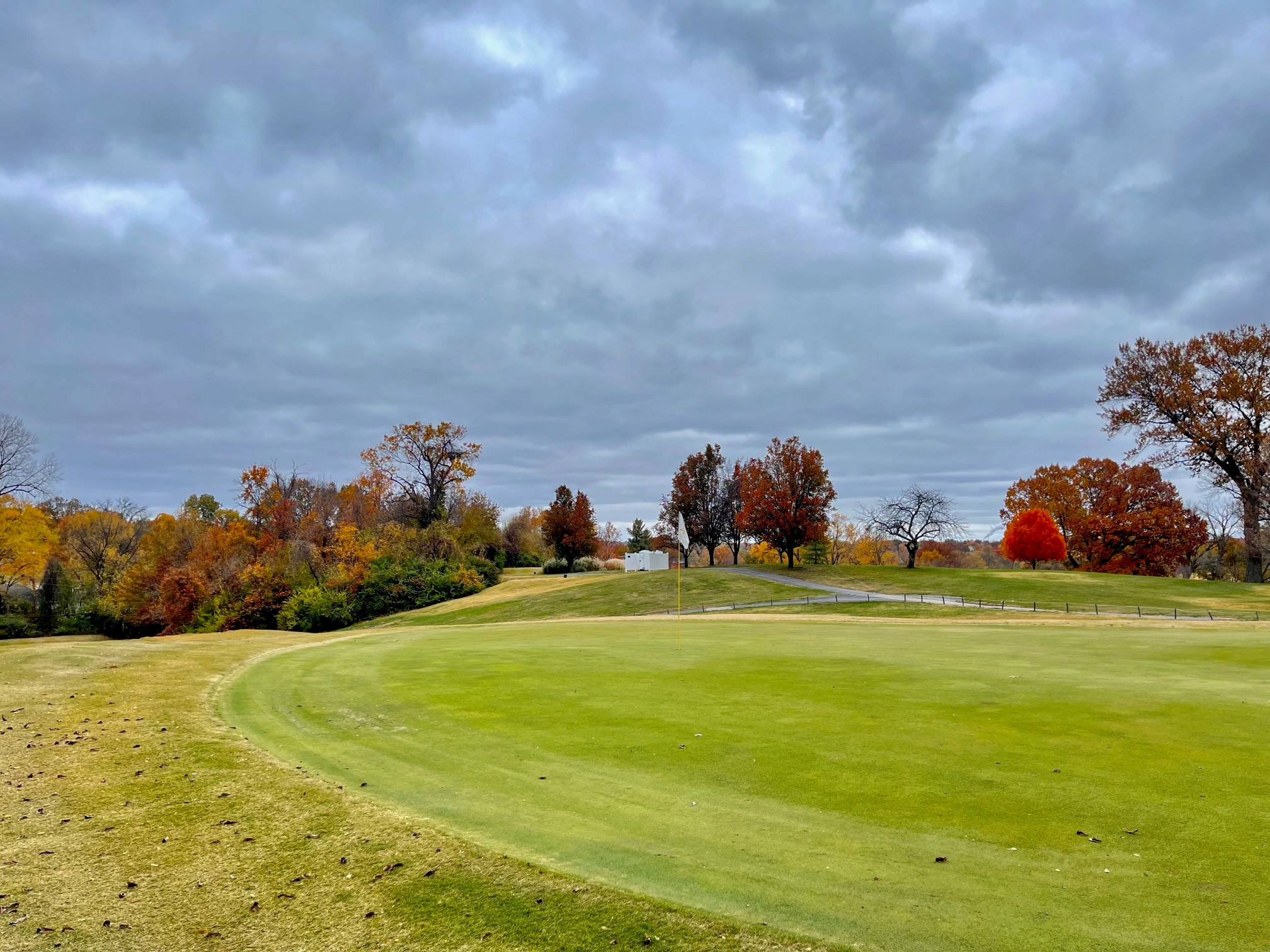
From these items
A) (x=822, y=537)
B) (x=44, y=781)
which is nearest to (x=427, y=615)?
(x=822, y=537)

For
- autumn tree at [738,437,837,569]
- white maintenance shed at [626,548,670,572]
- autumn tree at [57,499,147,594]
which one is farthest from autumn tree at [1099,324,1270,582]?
autumn tree at [57,499,147,594]

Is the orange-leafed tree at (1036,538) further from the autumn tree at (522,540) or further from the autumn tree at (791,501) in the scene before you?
the autumn tree at (522,540)

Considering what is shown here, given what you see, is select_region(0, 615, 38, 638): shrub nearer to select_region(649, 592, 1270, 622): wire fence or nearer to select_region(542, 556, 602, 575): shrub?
select_region(542, 556, 602, 575): shrub

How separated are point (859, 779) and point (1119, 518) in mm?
72730

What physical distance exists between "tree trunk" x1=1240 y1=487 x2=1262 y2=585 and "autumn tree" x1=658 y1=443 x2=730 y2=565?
44.8 meters

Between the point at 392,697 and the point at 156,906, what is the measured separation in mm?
7684

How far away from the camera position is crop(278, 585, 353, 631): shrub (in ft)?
161

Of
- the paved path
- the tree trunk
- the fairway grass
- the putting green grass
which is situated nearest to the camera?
the fairway grass

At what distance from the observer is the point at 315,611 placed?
161 ft

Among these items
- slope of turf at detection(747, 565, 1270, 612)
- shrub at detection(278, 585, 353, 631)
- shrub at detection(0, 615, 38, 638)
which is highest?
slope of turf at detection(747, 565, 1270, 612)

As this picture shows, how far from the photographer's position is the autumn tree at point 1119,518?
6412cm

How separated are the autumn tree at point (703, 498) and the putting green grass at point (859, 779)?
63.3 metres

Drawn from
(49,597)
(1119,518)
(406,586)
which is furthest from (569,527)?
(1119,518)

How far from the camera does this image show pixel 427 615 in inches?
1887
